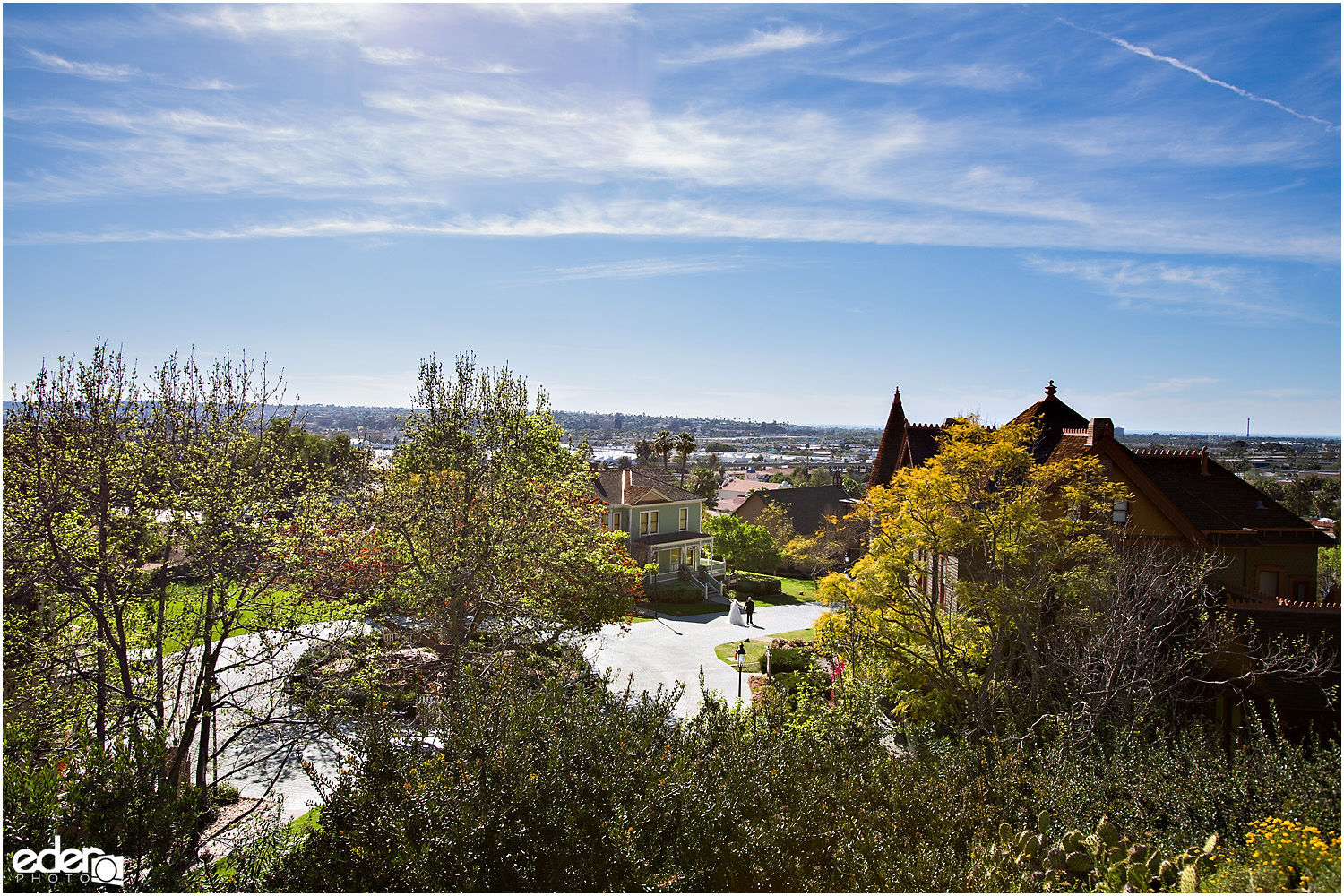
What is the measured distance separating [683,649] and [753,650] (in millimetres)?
2808

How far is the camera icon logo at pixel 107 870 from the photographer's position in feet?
22.9

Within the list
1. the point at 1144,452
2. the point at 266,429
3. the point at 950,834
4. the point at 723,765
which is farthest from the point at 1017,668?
the point at 266,429

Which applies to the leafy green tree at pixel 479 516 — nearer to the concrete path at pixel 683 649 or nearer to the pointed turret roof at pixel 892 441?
the concrete path at pixel 683 649

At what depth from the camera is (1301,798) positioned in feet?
28.7

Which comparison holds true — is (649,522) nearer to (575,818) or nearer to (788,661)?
(788,661)

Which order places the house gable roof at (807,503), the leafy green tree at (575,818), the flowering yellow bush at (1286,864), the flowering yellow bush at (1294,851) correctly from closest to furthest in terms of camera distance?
the flowering yellow bush at (1286,864), the flowering yellow bush at (1294,851), the leafy green tree at (575,818), the house gable roof at (807,503)

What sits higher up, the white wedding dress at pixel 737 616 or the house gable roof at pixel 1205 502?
the house gable roof at pixel 1205 502

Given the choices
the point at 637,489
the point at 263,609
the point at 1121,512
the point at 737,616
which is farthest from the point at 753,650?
the point at 263,609

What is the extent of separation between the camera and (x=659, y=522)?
1679 inches

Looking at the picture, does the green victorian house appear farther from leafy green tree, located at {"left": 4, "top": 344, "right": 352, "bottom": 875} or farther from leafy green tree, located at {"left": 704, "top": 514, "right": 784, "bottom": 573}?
leafy green tree, located at {"left": 4, "top": 344, "right": 352, "bottom": 875}

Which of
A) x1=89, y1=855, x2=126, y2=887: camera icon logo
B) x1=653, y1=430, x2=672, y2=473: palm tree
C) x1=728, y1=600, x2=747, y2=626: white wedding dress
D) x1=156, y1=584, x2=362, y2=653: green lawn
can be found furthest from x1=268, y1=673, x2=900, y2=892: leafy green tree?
x1=653, y1=430, x2=672, y2=473: palm tree

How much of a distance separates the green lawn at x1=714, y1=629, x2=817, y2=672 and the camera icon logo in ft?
65.9

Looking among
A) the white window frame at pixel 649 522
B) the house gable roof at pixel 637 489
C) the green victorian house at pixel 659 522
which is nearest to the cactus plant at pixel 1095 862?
the green victorian house at pixel 659 522

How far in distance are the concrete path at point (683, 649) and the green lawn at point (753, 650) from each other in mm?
313
